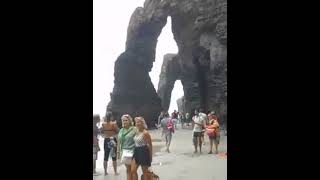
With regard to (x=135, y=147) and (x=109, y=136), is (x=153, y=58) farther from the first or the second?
(x=135, y=147)

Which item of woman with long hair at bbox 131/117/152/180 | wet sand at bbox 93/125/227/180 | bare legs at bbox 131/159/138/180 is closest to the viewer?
woman with long hair at bbox 131/117/152/180

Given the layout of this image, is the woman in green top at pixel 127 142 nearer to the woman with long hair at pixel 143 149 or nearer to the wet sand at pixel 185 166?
the woman with long hair at pixel 143 149

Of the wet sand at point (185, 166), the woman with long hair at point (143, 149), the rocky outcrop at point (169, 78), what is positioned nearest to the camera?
the woman with long hair at point (143, 149)

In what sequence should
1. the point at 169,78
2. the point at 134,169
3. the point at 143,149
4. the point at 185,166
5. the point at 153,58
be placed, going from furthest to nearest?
the point at 169,78
the point at 153,58
the point at 185,166
the point at 134,169
the point at 143,149

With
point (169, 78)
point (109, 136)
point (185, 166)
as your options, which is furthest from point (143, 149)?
point (169, 78)

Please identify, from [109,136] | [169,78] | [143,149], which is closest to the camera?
[143,149]

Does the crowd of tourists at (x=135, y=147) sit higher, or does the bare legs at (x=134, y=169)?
the crowd of tourists at (x=135, y=147)

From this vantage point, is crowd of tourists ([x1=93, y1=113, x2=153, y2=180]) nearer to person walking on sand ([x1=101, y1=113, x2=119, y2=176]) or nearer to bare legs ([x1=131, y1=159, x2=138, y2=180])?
bare legs ([x1=131, y1=159, x2=138, y2=180])

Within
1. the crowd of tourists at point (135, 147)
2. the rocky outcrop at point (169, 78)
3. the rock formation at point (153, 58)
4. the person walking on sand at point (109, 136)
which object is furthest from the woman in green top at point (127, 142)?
the rocky outcrop at point (169, 78)

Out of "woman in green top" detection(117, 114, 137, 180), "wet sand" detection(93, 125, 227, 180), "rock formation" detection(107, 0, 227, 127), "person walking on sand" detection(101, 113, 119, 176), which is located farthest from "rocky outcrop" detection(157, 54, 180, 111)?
"woman in green top" detection(117, 114, 137, 180)

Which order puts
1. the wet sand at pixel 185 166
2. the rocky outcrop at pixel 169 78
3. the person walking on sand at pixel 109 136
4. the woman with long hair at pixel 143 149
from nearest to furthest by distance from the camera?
the woman with long hair at pixel 143 149, the person walking on sand at pixel 109 136, the wet sand at pixel 185 166, the rocky outcrop at pixel 169 78

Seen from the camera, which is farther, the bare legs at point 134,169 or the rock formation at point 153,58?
the rock formation at point 153,58
